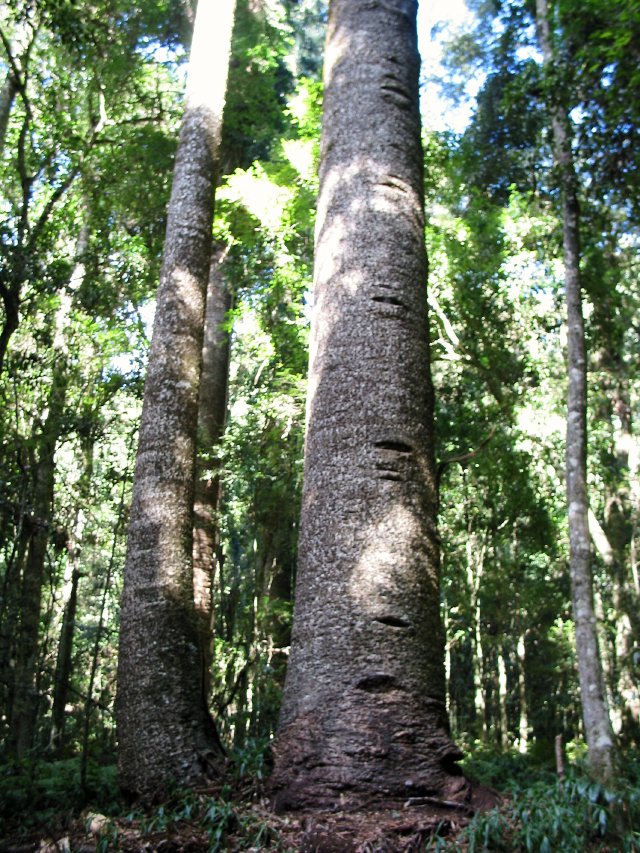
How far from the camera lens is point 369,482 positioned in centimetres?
350

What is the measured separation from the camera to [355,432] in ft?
11.9

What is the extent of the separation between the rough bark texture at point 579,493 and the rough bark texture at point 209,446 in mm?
3979

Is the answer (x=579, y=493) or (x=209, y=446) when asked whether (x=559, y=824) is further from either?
(x=209, y=446)

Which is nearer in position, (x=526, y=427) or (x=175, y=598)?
(x=175, y=598)

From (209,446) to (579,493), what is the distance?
5226mm

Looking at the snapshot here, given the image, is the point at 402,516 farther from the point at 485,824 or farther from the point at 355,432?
the point at 485,824

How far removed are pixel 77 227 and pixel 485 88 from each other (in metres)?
14.3

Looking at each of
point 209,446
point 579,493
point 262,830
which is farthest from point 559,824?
point 209,446

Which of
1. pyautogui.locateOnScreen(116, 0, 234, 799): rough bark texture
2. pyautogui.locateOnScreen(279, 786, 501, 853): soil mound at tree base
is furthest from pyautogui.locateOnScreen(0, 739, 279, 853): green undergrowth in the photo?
pyautogui.locateOnScreen(116, 0, 234, 799): rough bark texture

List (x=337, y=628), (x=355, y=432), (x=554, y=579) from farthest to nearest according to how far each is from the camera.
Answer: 1. (x=554, y=579)
2. (x=355, y=432)
3. (x=337, y=628)

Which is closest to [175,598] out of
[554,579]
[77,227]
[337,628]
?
[337,628]

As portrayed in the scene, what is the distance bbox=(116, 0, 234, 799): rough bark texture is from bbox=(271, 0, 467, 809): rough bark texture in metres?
1.18

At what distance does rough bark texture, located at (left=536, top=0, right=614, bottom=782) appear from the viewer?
738cm

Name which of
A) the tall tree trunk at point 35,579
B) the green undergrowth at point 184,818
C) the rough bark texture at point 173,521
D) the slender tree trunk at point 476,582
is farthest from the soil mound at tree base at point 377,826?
the slender tree trunk at point 476,582
